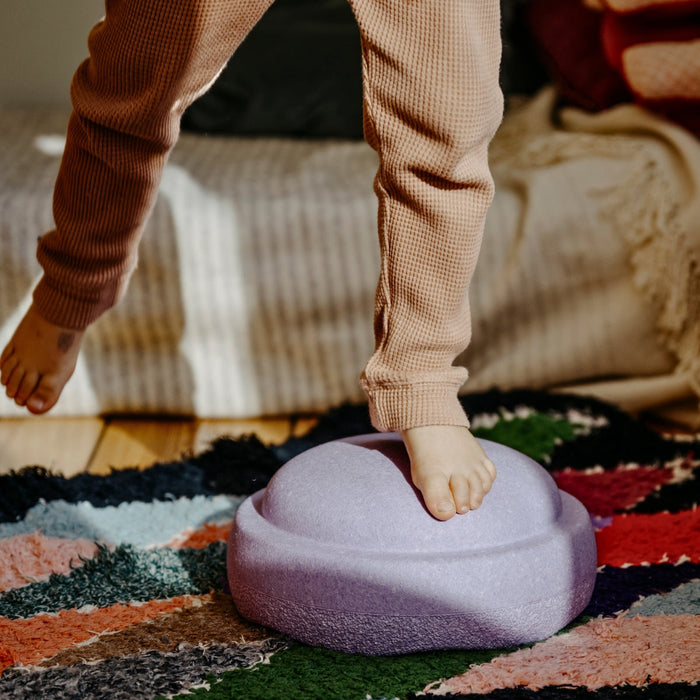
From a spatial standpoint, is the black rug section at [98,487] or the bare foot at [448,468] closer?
the bare foot at [448,468]

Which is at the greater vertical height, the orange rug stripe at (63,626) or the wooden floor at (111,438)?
the orange rug stripe at (63,626)

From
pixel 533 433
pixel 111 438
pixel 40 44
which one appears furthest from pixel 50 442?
pixel 40 44

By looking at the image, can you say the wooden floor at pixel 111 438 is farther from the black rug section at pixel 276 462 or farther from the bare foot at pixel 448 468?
the bare foot at pixel 448 468

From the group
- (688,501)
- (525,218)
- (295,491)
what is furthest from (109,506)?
(525,218)

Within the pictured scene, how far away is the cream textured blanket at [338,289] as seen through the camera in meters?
1.48

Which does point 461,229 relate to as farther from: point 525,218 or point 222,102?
point 222,102

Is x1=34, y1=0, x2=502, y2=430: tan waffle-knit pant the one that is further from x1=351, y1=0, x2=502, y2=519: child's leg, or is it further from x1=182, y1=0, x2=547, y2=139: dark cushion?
x1=182, y1=0, x2=547, y2=139: dark cushion

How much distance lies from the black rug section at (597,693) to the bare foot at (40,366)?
2.02ft

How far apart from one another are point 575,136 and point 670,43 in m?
0.23

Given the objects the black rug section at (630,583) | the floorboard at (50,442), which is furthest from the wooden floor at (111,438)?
the black rug section at (630,583)

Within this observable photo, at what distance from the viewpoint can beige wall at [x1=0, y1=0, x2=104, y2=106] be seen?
208cm

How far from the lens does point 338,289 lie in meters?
1.50

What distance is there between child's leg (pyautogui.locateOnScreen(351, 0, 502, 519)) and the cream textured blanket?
589 mm

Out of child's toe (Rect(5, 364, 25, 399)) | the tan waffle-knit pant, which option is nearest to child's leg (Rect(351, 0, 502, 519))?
the tan waffle-knit pant
